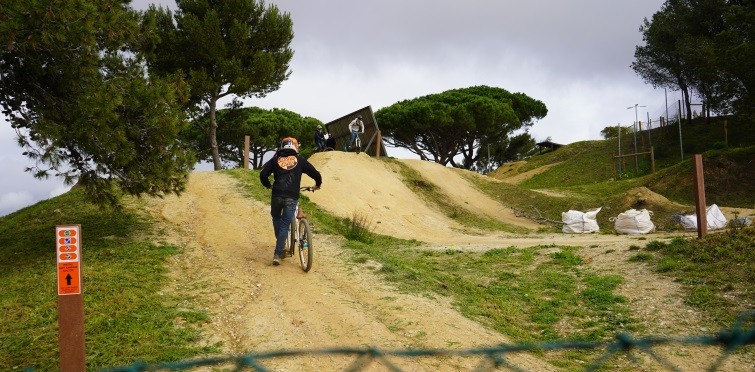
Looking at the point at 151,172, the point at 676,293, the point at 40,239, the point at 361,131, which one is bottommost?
the point at 676,293

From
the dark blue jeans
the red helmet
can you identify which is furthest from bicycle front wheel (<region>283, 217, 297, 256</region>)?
the red helmet

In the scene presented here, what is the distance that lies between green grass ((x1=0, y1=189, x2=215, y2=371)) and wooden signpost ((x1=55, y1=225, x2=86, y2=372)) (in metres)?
0.52

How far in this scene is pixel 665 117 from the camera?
4319 cm

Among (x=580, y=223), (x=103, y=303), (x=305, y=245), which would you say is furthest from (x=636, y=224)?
(x=103, y=303)

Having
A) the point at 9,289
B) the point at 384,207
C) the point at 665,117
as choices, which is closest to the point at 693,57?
the point at 665,117

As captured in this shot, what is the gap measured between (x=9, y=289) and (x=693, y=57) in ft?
129

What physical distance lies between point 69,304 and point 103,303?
2219mm

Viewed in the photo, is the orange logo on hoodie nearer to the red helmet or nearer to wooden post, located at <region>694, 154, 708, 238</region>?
the red helmet

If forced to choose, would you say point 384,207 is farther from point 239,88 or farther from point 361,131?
point 239,88

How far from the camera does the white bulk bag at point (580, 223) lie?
751 inches

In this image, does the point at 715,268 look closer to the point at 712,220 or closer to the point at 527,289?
the point at 527,289

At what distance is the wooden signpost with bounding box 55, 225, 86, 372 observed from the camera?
5871 mm

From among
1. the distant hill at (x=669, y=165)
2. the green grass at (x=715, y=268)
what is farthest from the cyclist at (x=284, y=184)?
the distant hill at (x=669, y=165)

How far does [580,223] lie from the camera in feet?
63.1
